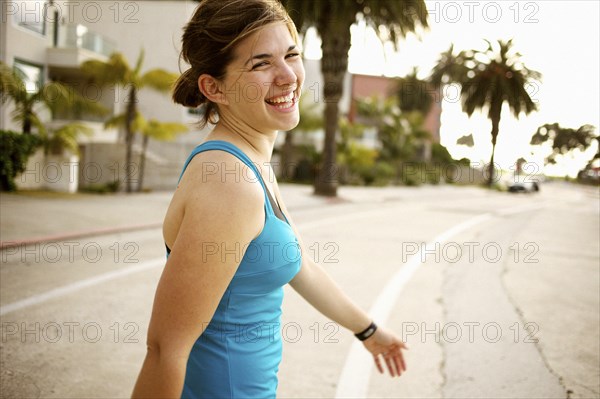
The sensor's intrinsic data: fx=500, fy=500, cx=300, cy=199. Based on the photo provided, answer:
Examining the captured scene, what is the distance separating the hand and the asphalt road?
1.27 meters

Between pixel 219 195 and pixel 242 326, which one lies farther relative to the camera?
pixel 242 326

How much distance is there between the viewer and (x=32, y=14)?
2017 cm

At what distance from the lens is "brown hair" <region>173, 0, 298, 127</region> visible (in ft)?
4.63

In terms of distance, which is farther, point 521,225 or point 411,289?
point 521,225

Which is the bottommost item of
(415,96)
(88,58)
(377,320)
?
(377,320)

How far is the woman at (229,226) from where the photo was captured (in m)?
1.17

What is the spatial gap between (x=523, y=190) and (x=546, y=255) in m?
34.9

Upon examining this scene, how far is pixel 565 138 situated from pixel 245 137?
2.47 m

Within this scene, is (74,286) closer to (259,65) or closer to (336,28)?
(259,65)

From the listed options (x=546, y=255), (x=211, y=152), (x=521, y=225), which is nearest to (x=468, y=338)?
(x=211, y=152)

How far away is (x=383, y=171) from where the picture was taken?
42750 mm

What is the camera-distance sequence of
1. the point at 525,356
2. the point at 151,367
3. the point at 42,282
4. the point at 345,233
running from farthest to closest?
the point at 345,233 < the point at 42,282 < the point at 525,356 < the point at 151,367

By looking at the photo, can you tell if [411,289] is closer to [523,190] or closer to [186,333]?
[186,333]

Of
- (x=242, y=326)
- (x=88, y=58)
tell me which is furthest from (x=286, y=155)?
(x=242, y=326)
